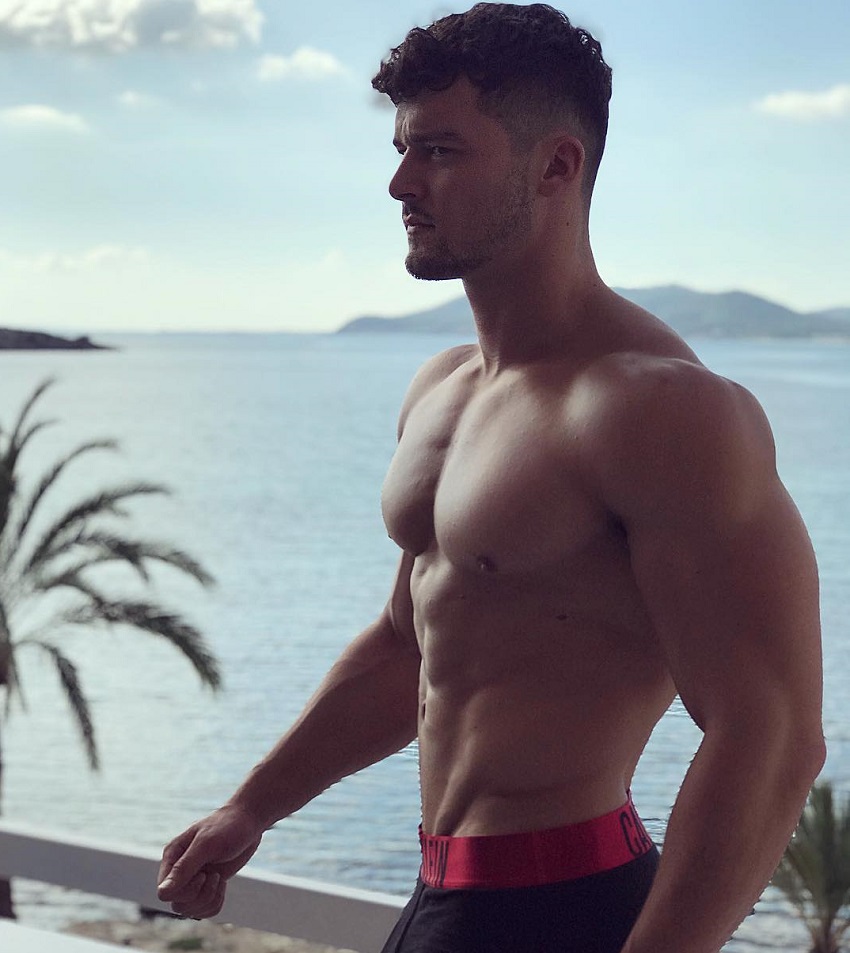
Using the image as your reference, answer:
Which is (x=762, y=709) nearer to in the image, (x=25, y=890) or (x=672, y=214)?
A: (x=25, y=890)

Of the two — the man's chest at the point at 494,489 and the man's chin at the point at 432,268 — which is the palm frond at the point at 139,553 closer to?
the man's chest at the point at 494,489

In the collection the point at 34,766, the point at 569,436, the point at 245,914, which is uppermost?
the point at 569,436

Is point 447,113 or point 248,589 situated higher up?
point 447,113

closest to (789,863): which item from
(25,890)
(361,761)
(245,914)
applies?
(245,914)

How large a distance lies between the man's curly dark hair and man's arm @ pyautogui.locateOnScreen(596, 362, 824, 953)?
0.80 ft

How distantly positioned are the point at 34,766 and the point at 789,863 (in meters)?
18.4

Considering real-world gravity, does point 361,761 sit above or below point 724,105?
below

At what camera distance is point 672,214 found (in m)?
34.5

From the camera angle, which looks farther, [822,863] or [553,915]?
[822,863]

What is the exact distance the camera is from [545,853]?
0.94m

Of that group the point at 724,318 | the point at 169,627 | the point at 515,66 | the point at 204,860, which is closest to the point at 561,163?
the point at 515,66

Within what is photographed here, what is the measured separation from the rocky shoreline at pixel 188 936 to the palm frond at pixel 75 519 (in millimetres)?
2501

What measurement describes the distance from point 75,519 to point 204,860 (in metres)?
6.32

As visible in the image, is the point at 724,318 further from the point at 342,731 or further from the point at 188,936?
the point at 342,731
